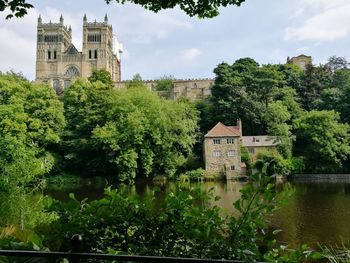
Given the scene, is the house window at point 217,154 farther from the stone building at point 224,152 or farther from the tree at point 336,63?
the tree at point 336,63

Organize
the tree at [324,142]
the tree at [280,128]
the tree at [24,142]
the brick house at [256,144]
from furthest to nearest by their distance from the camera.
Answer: the brick house at [256,144]
the tree at [280,128]
the tree at [324,142]
the tree at [24,142]

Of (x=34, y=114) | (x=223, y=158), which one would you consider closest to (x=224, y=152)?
(x=223, y=158)

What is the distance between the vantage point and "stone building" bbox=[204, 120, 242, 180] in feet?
158

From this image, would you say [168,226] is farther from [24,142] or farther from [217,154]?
[217,154]

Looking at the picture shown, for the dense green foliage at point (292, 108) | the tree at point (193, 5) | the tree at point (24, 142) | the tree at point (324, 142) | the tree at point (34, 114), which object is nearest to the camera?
the tree at point (193, 5)

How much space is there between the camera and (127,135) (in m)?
42.1

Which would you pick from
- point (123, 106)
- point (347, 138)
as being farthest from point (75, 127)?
point (347, 138)

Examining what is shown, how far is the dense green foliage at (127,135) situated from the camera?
4225 cm

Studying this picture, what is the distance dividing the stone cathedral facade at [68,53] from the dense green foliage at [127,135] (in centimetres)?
4589

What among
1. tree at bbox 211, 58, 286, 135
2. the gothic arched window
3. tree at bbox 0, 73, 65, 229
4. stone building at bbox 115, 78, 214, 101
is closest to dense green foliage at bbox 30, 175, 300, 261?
tree at bbox 0, 73, 65, 229

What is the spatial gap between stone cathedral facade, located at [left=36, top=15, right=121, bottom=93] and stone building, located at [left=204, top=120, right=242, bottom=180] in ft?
169

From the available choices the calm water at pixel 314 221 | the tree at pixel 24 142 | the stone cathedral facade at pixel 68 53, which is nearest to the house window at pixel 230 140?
the tree at pixel 24 142

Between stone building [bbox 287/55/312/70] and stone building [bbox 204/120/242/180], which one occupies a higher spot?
stone building [bbox 287/55/312/70]

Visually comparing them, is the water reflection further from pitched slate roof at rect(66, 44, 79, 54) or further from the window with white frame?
pitched slate roof at rect(66, 44, 79, 54)
